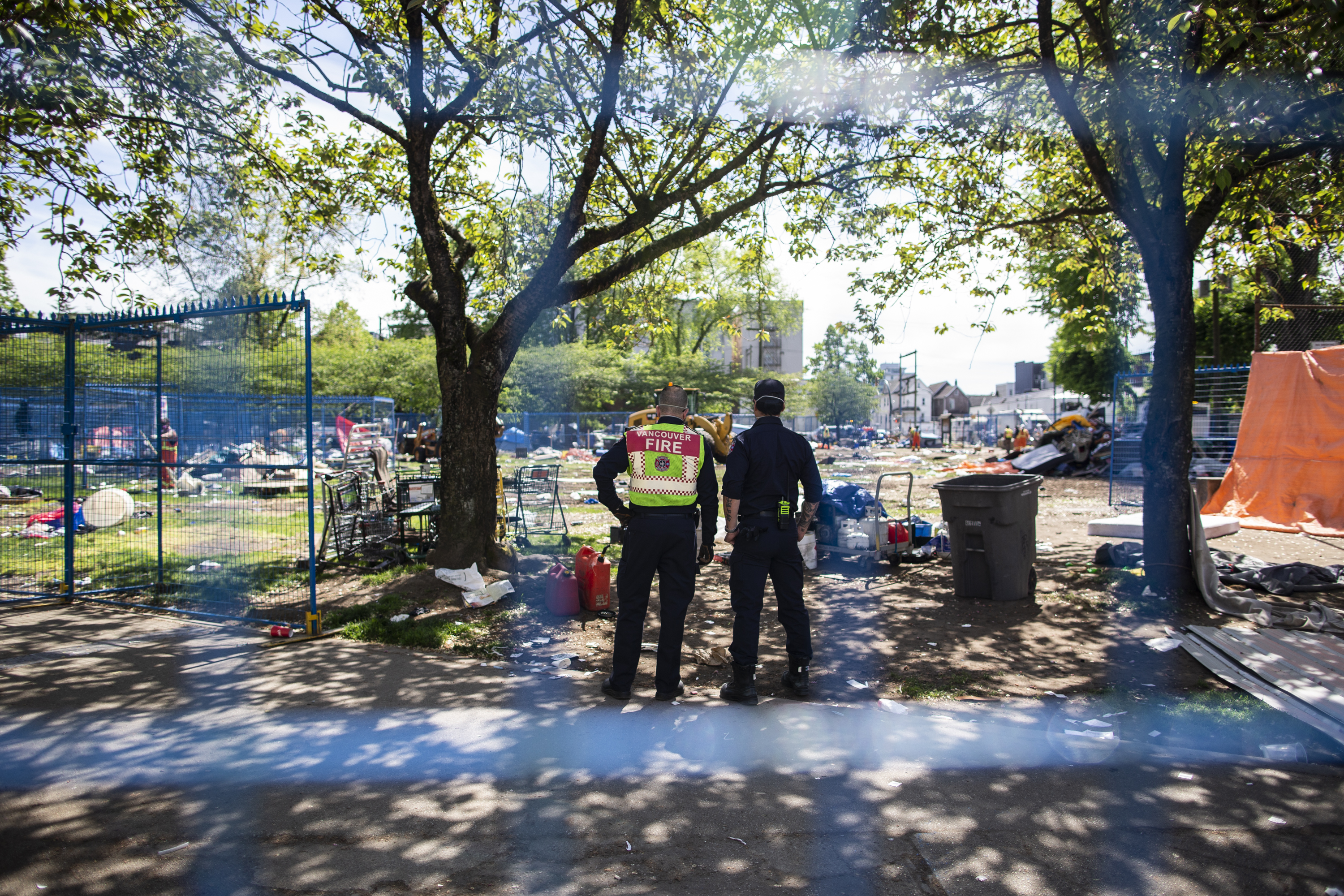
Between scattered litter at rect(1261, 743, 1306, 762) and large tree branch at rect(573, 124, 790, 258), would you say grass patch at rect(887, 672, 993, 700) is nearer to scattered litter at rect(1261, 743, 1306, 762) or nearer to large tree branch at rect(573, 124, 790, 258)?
scattered litter at rect(1261, 743, 1306, 762)

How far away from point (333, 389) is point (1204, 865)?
35.1m

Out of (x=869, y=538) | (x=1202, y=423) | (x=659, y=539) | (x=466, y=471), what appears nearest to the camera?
(x=659, y=539)

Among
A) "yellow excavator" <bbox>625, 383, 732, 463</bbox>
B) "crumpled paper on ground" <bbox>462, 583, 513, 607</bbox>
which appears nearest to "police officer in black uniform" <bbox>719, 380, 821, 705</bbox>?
"yellow excavator" <bbox>625, 383, 732, 463</bbox>

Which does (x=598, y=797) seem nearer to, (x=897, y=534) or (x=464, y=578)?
(x=464, y=578)

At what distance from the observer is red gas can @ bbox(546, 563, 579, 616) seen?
7016mm

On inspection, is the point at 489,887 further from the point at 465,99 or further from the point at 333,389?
the point at 333,389

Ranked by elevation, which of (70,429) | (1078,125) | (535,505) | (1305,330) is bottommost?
(535,505)

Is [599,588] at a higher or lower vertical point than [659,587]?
lower

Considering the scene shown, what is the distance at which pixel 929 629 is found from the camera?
21.7ft

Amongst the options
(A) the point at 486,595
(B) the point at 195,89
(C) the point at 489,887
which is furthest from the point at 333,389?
(C) the point at 489,887

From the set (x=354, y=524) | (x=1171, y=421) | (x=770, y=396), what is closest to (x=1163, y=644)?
(x=1171, y=421)

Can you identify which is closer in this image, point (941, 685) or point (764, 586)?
point (764, 586)

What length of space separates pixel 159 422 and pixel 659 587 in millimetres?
5689

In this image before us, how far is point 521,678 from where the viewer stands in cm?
540
